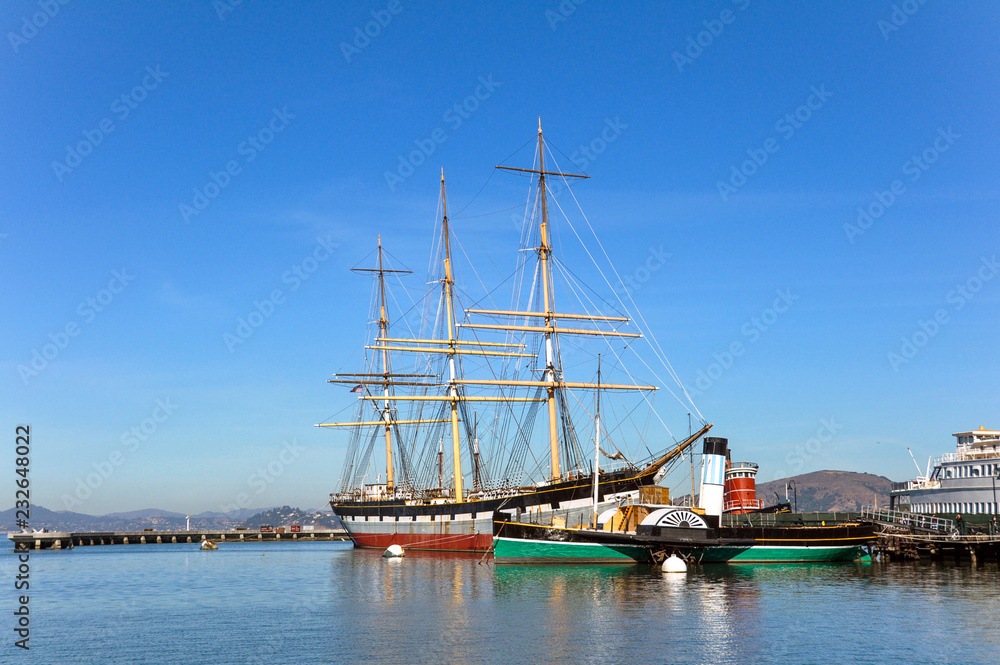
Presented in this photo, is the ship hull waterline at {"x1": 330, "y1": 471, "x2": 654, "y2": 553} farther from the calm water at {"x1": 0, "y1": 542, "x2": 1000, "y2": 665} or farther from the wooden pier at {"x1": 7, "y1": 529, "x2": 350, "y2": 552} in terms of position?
the wooden pier at {"x1": 7, "y1": 529, "x2": 350, "y2": 552}

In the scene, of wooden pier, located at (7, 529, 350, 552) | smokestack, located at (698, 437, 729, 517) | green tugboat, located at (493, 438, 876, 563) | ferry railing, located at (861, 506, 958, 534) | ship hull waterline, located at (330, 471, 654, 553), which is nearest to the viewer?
green tugboat, located at (493, 438, 876, 563)

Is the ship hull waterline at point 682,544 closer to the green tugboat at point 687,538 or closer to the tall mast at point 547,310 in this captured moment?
the green tugboat at point 687,538

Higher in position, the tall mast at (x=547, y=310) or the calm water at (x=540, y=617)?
the tall mast at (x=547, y=310)

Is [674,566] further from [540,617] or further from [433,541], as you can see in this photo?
[433,541]

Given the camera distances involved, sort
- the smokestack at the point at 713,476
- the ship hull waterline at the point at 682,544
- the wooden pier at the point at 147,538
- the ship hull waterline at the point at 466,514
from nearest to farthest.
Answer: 1. the ship hull waterline at the point at 682,544
2. the smokestack at the point at 713,476
3. the ship hull waterline at the point at 466,514
4. the wooden pier at the point at 147,538

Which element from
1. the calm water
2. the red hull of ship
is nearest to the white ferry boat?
the calm water

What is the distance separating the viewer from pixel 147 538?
162500 millimetres

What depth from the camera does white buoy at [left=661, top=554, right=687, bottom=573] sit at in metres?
52.5

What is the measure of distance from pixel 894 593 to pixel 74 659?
37761mm

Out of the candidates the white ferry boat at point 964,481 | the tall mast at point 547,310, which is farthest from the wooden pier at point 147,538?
the white ferry boat at point 964,481

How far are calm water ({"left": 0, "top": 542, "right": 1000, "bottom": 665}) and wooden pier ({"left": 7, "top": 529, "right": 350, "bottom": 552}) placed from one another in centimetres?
8823

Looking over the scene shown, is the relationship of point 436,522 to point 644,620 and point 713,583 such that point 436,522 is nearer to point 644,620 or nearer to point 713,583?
point 713,583

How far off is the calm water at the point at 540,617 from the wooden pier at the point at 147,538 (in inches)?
3474

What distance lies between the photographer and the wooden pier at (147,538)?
135500 millimetres
